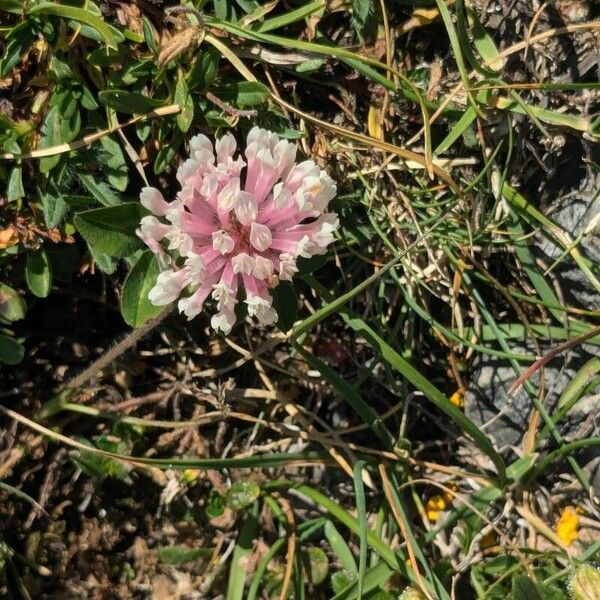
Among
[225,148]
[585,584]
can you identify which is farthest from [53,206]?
[585,584]

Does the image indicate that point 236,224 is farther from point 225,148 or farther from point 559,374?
point 559,374

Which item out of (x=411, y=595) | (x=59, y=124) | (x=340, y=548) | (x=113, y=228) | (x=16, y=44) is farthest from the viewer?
(x=340, y=548)

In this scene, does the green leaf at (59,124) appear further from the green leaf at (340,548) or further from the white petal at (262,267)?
the green leaf at (340,548)

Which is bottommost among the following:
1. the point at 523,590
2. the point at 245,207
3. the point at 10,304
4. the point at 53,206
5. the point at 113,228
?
the point at 523,590

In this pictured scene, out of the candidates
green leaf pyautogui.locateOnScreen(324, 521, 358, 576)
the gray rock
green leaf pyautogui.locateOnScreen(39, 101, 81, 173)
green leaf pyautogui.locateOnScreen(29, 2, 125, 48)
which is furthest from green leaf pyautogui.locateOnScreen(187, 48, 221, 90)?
green leaf pyautogui.locateOnScreen(324, 521, 358, 576)

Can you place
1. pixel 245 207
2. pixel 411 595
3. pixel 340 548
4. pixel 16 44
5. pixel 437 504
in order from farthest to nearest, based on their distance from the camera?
pixel 437 504, pixel 340 548, pixel 411 595, pixel 16 44, pixel 245 207

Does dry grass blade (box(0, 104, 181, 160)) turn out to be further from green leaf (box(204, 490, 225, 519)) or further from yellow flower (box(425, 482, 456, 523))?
yellow flower (box(425, 482, 456, 523))

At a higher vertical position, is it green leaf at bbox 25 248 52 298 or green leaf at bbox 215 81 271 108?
green leaf at bbox 215 81 271 108
